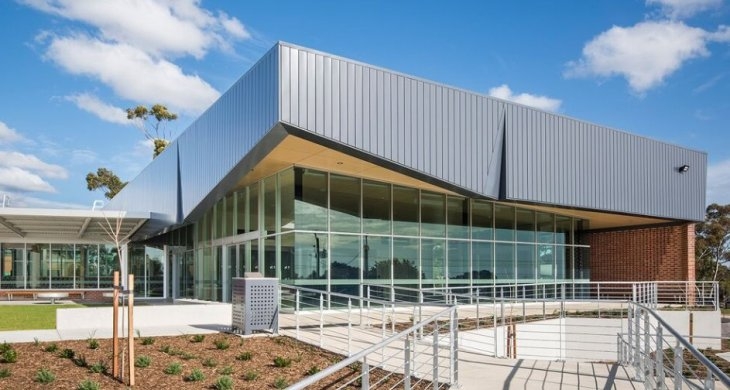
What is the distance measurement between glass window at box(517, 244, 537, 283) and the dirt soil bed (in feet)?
45.8

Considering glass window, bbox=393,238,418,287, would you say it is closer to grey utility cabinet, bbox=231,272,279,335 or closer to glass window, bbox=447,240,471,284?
glass window, bbox=447,240,471,284

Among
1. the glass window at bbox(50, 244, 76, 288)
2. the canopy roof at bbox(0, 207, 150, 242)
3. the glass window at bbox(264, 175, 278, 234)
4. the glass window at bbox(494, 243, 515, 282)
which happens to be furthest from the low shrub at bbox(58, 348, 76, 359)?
the glass window at bbox(50, 244, 76, 288)

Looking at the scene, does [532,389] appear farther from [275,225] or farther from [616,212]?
[616,212]

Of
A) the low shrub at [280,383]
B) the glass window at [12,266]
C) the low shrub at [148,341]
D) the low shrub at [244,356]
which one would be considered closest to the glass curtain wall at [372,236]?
the low shrub at [148,341]

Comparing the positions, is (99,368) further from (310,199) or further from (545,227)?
(545,227)

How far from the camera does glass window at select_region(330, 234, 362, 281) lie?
18438 millimetres

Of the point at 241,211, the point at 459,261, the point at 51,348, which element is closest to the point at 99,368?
the point at 51,348

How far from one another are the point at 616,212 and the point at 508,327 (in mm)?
9032

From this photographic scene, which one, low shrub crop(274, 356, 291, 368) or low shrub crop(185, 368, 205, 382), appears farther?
low shrub crop(274, 356, 291, 368)

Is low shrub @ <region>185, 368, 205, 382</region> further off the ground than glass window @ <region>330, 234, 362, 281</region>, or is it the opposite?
glass window @ <region>330, 234, 362, 281</region>

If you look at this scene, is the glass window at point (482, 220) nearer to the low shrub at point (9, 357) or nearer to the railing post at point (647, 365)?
the railing post at point (647, 365)

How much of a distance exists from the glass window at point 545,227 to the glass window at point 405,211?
22.9 ft

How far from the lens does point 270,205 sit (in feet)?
63.4

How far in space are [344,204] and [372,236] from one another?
1.41 metres
